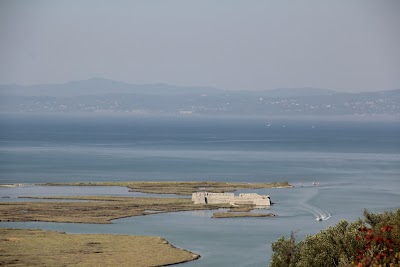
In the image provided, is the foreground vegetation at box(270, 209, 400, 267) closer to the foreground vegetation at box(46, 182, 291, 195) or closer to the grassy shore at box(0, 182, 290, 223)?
the grassy shore at box(0, 182, 290, 223)

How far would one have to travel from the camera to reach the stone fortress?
2958 inches

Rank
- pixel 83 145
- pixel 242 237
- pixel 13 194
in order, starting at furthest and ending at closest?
pixel 83 145, pixel 13 194, pixel 242 237

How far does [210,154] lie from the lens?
149875 millimetres

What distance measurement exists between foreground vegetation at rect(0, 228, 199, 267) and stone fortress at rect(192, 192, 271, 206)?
19467mm

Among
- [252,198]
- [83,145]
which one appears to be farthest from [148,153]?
[252,198]

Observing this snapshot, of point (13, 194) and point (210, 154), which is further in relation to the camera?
point (210, 154)

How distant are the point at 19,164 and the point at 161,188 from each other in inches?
1473

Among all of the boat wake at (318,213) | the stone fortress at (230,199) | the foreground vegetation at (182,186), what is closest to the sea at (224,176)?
the boat wake at (318,213)

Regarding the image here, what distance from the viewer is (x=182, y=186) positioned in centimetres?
9088

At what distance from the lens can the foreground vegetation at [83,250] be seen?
158 ft

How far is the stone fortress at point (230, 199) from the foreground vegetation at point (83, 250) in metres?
19.5

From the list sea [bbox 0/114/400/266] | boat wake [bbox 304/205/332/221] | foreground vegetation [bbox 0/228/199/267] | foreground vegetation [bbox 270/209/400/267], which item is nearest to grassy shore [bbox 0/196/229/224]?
sea [bbox 0/114/400/266]

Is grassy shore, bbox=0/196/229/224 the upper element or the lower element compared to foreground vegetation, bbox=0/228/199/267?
upper

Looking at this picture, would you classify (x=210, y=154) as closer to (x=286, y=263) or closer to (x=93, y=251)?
(x=93, y=251)
